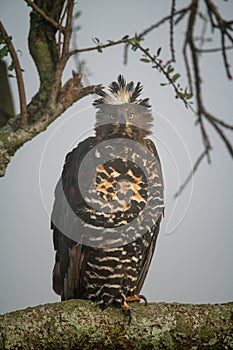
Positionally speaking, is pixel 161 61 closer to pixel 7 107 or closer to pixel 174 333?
pixel 7 107

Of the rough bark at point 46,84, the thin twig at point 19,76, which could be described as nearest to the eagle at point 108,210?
the rough bark at point 46,84

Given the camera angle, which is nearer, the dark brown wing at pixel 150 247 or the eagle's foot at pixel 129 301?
the eagle's foot at pixel 129 301

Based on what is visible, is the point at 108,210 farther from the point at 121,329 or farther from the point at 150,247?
the point at 121,329

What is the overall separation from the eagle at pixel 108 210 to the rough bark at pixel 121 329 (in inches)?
9.6

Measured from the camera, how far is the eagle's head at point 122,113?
2301mm

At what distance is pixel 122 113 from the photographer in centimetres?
231

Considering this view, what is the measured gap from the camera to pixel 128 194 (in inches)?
84.7

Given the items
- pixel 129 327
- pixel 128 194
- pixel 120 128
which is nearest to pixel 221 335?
pixel 129 327

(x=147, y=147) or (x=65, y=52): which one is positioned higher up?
(x=65, y=52)

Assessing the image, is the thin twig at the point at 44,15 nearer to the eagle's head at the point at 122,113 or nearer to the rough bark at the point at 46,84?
the rough bark at the point at 46,84

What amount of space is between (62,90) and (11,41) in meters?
0.28

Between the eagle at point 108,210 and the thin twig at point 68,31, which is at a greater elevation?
the thin twig at point 68,31

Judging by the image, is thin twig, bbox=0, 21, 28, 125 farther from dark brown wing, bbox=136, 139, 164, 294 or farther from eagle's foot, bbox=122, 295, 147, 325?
eagle's foot, bbox=122, 295, 147, 325

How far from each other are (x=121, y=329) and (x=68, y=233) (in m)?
0.59
